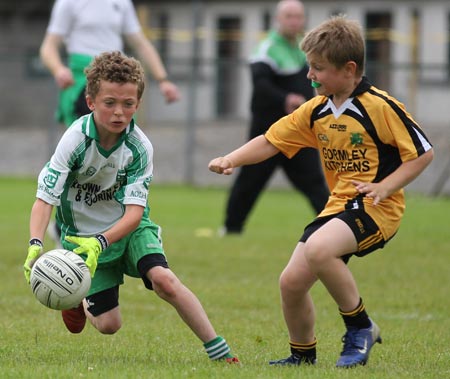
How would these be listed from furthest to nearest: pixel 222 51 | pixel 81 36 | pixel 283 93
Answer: pixel 222 51 < pixel 283 93 < pixel 81 36

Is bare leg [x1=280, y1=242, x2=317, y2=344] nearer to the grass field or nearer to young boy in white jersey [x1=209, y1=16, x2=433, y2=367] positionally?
young boy in white jersey [x1=209, y1=16, x2=433, y2=367]

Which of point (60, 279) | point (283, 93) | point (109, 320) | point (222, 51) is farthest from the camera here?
point (222, 51)

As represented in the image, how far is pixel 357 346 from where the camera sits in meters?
5.37

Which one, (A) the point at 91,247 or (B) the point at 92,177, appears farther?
(B) the point at 92,177

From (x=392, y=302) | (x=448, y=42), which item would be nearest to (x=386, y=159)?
(x=392, y=302)

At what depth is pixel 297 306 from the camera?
18.0 feet

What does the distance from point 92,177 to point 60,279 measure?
70 centimetres

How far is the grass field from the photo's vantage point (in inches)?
207

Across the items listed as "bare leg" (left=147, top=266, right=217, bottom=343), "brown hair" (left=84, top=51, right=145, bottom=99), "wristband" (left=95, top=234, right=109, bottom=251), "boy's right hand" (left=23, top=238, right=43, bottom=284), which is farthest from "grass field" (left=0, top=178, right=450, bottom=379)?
"brown hair" (left=84, top=51, right=145, bottom=99)

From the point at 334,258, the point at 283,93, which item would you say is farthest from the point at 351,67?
the point at 283,93

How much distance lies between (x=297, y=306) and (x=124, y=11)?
16.2 ft

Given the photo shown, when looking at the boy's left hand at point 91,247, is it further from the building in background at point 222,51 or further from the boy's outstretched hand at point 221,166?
the building in background at point 222,51

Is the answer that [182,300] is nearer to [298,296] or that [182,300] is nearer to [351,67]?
[298,296]

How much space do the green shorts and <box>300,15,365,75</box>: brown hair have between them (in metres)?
1.24
